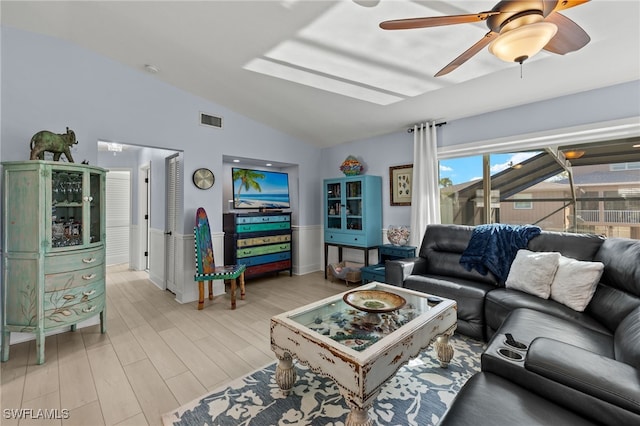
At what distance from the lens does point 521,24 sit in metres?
1.32

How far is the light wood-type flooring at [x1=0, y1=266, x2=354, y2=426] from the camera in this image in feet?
5.50

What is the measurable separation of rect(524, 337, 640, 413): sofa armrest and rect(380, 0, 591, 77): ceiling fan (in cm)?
144

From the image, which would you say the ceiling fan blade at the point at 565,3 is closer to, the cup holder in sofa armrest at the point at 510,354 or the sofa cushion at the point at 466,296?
the cup holder in sofa armrest at the point at 510,354

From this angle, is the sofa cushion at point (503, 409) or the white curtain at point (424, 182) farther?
the white curtain at point (424, 182)

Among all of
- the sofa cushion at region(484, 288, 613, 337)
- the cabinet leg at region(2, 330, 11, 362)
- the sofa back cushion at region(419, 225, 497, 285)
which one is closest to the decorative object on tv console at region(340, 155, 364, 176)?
the sofa back cushion at region(419, 225, 497, 285)

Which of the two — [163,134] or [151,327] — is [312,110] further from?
[151,327]

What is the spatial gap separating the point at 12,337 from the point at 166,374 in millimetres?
1646

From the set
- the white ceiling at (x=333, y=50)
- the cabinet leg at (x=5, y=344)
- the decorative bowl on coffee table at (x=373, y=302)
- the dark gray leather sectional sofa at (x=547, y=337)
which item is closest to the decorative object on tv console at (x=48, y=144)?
the white ceiling at (x=333, y=50)

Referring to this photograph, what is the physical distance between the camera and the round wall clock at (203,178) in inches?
140

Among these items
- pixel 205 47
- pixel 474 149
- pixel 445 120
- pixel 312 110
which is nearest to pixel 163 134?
pixel 205 47

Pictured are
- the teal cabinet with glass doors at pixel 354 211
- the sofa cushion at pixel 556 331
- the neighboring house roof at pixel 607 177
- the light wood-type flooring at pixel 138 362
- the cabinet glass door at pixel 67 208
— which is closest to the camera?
Result: the sofa cushion at pixel 556 331

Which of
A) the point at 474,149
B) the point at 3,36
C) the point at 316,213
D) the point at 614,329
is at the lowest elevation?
the point at 614,329

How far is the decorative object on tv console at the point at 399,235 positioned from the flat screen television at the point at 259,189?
6.21 feet

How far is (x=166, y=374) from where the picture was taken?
200 cm
